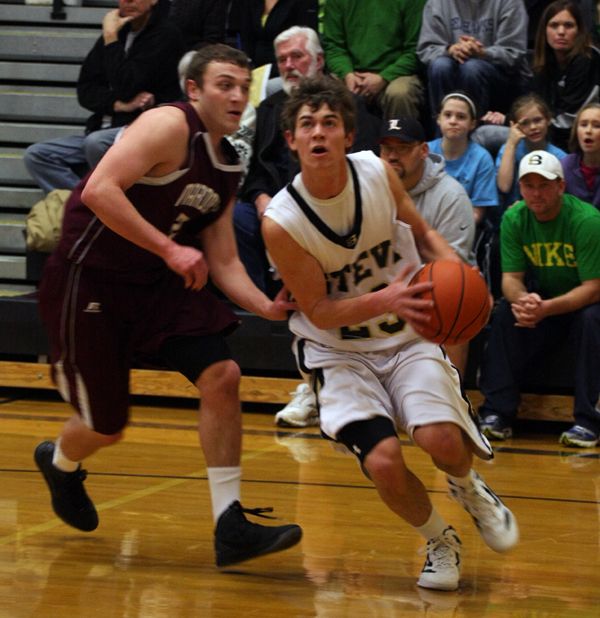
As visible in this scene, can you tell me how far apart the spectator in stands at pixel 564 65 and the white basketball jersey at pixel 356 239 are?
→ 3821 mm

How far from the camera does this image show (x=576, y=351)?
6156 millimetres

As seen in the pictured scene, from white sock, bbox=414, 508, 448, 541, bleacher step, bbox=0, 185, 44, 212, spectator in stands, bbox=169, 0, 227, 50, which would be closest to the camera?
white sock, bbox=414, 508, 448, 541

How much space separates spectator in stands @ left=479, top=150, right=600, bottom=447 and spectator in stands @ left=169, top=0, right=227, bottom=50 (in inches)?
112

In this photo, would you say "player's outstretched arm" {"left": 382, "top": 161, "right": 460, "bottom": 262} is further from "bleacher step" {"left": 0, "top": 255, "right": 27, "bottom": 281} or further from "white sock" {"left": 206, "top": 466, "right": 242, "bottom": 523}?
"bleacher step" {"left": 0, "top": 255, "right": 27, "bottom": 281}

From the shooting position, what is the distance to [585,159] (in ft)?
21.2

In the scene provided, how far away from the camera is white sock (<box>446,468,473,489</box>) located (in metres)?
3.58

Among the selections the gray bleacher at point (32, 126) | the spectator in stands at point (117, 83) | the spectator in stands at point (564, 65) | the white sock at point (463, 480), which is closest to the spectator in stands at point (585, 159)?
the spectator in stands at point (564, 65)

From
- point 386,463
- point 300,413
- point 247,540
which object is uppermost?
point 386,463

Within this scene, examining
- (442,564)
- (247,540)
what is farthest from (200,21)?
(442,564)

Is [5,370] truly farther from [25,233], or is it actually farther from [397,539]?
[397,539]

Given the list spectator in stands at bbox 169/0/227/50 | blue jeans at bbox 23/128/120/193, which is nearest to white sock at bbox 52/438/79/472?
blue jeans at bbox 23/128/120/193

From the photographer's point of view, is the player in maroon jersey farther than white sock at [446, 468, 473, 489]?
Yes

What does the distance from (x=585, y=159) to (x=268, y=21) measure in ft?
8.15

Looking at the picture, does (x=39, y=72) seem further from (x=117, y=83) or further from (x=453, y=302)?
(x=453, y=302)
